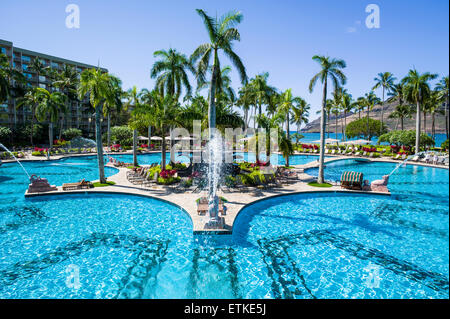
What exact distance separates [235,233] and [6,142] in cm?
5629

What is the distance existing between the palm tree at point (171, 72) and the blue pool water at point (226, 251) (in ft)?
45.6

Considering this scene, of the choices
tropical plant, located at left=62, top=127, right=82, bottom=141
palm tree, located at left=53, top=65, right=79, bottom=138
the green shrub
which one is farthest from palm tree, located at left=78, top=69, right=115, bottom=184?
palm tree, located at left=53, top=65, right=79, bottom=138

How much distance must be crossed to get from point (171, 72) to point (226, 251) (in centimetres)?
2025

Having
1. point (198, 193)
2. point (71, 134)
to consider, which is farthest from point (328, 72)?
point (71, 134)

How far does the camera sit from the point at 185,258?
9.22 metres

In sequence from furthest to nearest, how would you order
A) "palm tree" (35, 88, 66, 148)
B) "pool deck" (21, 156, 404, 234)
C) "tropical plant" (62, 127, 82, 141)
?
→ "tropical plant" (62, 127, 82, 141)
"palm tree" (35, 88, 66, 148)
"pool deck" (21, 156, 404, 234)

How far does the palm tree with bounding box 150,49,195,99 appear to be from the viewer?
2391 cm

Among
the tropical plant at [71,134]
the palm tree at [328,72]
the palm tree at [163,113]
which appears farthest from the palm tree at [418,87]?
the tropical plant at [71,134]

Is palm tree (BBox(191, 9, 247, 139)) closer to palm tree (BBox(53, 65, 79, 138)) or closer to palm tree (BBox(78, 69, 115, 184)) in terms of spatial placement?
palm tree (BBox(78, 69, 115, 184))

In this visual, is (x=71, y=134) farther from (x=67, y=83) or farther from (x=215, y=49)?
(x=215, y=49)

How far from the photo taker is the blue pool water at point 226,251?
7.46 meters

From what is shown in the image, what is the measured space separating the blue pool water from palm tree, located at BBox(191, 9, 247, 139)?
6.45m

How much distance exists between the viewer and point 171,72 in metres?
24.3
